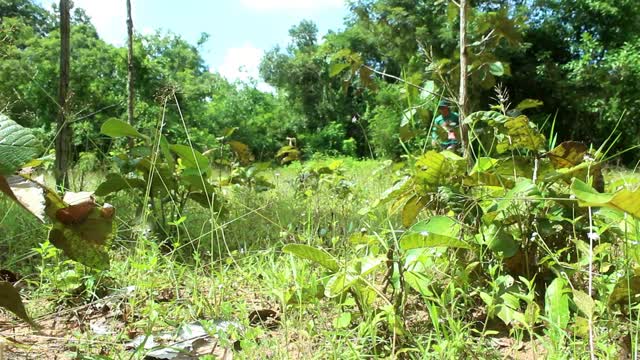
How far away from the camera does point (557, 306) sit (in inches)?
42.6

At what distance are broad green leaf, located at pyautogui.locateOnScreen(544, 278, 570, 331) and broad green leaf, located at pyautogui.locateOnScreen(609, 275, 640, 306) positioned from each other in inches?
3.7

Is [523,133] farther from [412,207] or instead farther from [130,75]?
[130,75]

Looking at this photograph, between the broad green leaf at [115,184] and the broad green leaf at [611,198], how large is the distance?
5.58ft

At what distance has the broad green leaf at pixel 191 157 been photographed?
181 centimetres

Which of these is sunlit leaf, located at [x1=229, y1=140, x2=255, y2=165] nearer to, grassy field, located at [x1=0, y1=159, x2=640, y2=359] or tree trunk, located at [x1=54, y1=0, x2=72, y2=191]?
tree trunk, located at [x1=54, y1=0, x2=72, y2=191]

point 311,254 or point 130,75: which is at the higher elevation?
point 130,75

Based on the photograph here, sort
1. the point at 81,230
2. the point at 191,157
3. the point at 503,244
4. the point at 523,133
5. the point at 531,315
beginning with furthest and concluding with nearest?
1. the point at 191,157
2. the point at 523,133
3. the point at 503,244
4. the point at 531,315
5. the point at 81,230

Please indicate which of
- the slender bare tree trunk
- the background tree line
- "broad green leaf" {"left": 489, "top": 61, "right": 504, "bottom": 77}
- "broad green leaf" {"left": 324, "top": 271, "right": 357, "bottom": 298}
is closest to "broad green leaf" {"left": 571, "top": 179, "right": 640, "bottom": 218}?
"broad green leaf" {"left": 324, "top": 271, "right": 357, "bottom": 298}

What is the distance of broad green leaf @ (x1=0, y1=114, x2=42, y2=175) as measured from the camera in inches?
25.0

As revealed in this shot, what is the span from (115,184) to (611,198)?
5.87 feet

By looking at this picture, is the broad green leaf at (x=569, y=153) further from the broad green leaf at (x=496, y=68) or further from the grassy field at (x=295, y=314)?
the broad green leaf at (x=496, y=68)

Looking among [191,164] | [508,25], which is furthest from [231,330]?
[508,25]

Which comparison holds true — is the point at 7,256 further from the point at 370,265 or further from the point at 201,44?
the point at 201,44

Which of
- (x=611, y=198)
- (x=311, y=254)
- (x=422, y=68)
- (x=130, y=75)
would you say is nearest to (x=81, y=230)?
(x=311, y=254)
